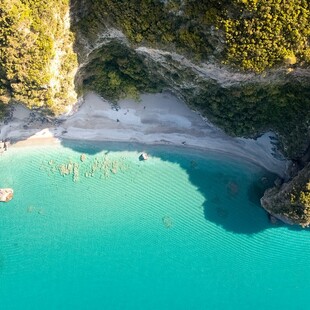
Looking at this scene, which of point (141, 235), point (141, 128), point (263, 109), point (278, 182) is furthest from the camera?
point (141, 235)

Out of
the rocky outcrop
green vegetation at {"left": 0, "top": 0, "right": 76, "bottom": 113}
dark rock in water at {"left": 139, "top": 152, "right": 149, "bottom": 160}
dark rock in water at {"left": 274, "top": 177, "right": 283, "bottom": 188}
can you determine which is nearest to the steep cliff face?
green vegetation at {"left": 0, "top": 0, "right": 76, "bottom": 113}

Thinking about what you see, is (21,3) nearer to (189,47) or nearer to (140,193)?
(189,47)

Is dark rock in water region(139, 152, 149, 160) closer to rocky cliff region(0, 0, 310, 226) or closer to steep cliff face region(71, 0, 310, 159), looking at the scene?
steep cliff face region(71, 0, 310, 159)

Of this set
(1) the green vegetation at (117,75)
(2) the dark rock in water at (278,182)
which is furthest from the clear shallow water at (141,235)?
(1) the green vegetation at (117,75)

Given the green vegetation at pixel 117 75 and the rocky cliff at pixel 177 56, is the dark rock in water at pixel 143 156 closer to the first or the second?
the green vegetation at pixel 117 75

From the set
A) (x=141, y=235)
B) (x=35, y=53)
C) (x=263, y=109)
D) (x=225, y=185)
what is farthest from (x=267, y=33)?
(x=141, y=235)

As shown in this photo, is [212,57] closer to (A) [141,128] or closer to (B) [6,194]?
(A) [141,128]

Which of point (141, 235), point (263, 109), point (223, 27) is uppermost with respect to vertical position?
point (223, 27)
